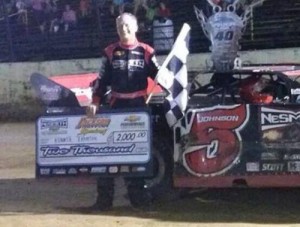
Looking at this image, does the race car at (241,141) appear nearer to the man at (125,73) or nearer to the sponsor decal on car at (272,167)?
the sponsor decal on car at (272,167)

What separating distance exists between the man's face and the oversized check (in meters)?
0.69

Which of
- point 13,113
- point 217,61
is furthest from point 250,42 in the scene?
point 217,61

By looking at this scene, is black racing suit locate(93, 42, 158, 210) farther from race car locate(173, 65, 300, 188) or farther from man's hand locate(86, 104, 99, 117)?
race car locate(173, 65, 300, 188)

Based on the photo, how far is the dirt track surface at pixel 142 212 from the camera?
29.2 ft

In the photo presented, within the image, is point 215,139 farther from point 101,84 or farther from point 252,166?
point 101,84

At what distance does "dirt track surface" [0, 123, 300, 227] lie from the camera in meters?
8.90

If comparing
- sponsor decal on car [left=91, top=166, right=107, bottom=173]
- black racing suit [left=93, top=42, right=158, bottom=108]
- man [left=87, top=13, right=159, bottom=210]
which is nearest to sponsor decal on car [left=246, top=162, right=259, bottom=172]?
man [left=87, top=13, right=159, bottom=210]

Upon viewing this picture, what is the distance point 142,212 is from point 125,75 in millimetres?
1272

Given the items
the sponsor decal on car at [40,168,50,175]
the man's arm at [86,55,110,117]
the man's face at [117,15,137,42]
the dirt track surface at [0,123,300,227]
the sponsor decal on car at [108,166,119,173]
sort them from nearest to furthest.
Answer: the dirt track surface at [0,123,300,227] → the man's face at [117,15,137,42] → the sponsor decal on car at [108,166,119,173] → the man's arm at [86,55,110,117] → the sponsor decal on car at [40,168,50,175]

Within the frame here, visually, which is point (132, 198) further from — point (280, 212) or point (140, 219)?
point (280, 212)

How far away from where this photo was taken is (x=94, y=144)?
370 inches

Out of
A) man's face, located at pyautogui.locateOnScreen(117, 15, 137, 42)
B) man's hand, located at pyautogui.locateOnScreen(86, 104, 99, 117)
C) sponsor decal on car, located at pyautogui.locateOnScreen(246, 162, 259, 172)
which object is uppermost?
man's face, located at pyautogui.locateOnScreen(117, 15, 137, 42)

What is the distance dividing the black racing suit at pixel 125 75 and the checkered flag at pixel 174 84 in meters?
0.16

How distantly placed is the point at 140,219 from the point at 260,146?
4.13 feet
